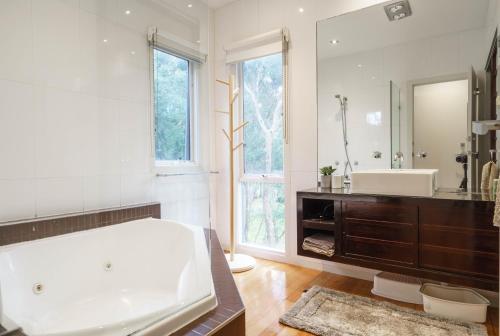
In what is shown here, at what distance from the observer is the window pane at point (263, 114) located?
300cm

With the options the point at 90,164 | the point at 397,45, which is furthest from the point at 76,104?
the point at 397,45

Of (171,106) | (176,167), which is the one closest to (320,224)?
(176,167)

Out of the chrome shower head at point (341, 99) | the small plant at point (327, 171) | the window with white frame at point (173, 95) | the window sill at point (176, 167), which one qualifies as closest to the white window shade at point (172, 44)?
the window with white frame at point (173, 95)

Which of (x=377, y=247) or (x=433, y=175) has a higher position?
(x=433, y=175)

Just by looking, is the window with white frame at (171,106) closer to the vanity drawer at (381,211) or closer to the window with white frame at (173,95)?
the window with white frame at (173,95)

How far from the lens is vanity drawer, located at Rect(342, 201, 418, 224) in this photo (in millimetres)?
1912

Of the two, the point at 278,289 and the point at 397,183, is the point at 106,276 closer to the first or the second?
the point at 278,289

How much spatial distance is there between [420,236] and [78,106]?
232 centimetres

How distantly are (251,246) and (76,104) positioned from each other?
80.8 inches

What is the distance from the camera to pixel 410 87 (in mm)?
2285

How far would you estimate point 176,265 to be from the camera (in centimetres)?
183

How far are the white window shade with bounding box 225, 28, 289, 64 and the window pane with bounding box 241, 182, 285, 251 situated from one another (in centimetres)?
126

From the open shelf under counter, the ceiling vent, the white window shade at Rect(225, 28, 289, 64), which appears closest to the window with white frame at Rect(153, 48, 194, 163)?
the white window shade at Rect(225, 28, 289, 64)

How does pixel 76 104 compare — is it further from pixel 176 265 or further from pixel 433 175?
pixel 433 175
